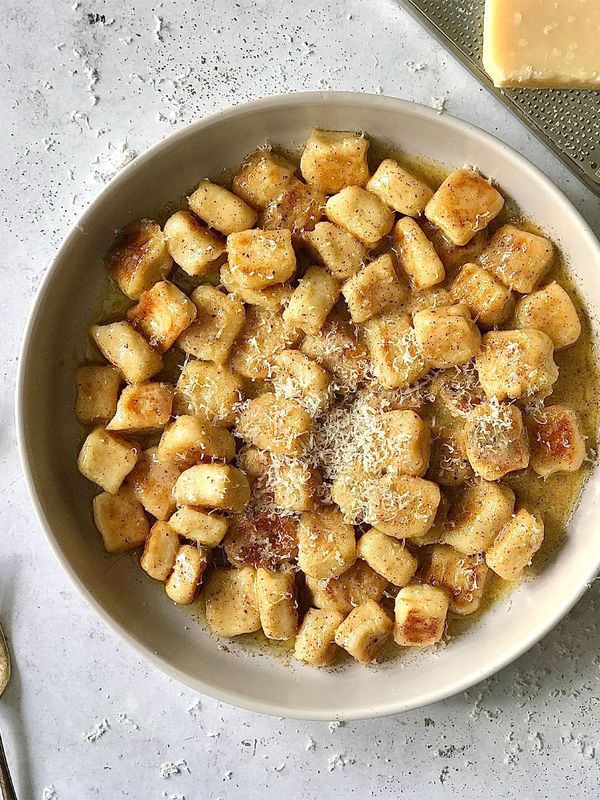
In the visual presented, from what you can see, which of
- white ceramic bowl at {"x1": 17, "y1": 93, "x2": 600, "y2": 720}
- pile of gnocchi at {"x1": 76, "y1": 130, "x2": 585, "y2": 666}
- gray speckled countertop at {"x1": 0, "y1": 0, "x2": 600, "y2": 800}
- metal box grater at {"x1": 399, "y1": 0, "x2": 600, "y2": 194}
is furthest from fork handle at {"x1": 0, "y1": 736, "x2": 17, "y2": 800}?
metal box grater at {"x1": 399, "y1": 0, "x2": 600, "y2": 194}

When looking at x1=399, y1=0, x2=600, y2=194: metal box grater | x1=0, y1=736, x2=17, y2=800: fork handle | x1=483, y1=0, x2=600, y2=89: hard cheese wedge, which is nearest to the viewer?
x1=483, y1=0, x2=600, y2=89: hard cheese wedge

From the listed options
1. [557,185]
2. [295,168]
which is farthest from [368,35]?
[557,185]

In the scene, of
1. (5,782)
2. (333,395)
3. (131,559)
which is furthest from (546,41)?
(5,782)

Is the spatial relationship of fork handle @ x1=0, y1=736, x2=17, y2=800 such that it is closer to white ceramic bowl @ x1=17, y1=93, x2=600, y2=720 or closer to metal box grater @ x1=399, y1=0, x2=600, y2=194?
white ceramic bowl @ x1=17, y1=93, x2=600, y2=720

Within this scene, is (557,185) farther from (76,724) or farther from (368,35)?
(76,724)

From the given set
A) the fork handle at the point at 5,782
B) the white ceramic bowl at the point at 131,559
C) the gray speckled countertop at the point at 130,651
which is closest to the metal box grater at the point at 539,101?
the gray speckled countertop at the point at 130,651
